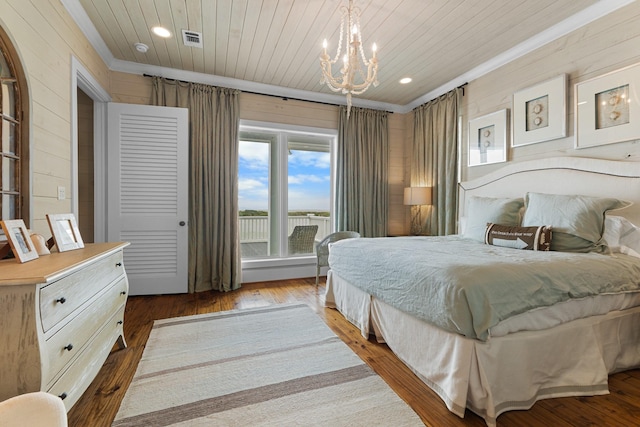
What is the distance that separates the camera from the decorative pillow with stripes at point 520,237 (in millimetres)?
2182

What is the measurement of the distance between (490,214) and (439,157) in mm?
1477

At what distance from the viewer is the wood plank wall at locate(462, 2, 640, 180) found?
221cm

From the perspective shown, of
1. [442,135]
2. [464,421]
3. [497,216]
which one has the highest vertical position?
[442,135]

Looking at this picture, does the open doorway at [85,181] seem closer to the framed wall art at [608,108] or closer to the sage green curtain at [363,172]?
the sage green curtain at [363,172]

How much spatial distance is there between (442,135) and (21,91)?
419 centimetres

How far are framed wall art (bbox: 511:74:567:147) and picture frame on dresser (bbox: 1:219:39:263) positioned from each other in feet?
13.0

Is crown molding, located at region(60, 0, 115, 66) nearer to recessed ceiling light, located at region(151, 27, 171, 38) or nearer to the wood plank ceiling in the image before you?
the wood plank ceiling

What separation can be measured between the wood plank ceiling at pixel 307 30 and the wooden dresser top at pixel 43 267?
2.13 m

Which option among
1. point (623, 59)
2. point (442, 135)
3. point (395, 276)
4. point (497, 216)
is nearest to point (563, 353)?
point (395, 276)

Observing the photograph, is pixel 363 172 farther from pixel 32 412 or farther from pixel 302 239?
pixel 32 412

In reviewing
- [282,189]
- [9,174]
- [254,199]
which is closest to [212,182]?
[254,199]

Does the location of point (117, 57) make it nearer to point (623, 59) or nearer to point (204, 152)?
point (204, 152)

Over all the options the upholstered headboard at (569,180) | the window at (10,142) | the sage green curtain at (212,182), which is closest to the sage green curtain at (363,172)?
the upholstered headboard at (569,180)

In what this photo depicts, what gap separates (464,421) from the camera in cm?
144
